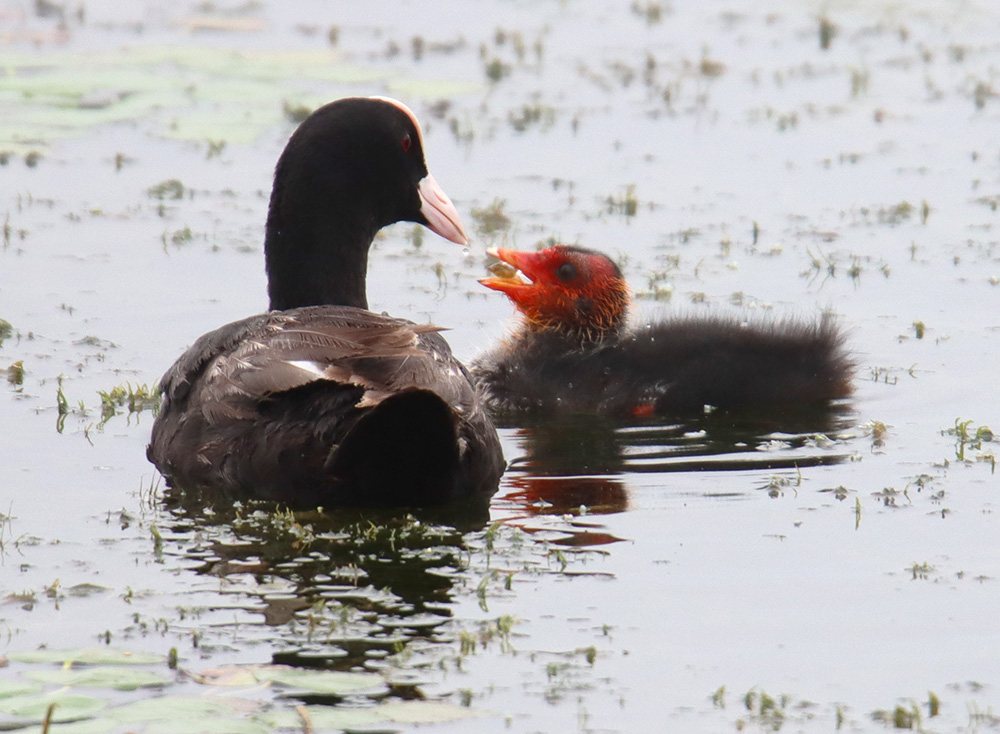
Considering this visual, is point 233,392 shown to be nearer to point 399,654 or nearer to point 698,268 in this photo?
point 399,654

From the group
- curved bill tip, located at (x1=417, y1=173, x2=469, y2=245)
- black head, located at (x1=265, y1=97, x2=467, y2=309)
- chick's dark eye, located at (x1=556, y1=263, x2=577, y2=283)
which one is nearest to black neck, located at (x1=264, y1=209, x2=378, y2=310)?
black head, located at (x1=265, y1=97, x2=467, y2=309)

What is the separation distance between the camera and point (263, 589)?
210 inches

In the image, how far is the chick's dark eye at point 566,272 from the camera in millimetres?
8562

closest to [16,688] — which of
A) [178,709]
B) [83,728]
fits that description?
[83,728]

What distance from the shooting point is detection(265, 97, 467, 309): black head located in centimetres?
746

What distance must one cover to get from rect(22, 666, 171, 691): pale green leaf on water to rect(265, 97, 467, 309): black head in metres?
3.10

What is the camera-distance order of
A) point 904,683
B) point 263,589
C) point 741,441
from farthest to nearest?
1. point 741,441
2. point 263,589
3. point 904,683

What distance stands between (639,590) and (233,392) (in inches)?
67.4

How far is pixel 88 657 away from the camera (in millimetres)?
4672

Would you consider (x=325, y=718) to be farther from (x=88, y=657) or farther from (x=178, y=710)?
(x=88, y=657)

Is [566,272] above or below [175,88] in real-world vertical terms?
below

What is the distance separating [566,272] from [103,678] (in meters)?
4.47

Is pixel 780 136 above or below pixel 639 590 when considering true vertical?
above

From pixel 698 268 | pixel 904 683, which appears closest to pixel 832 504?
pixel 904 683
